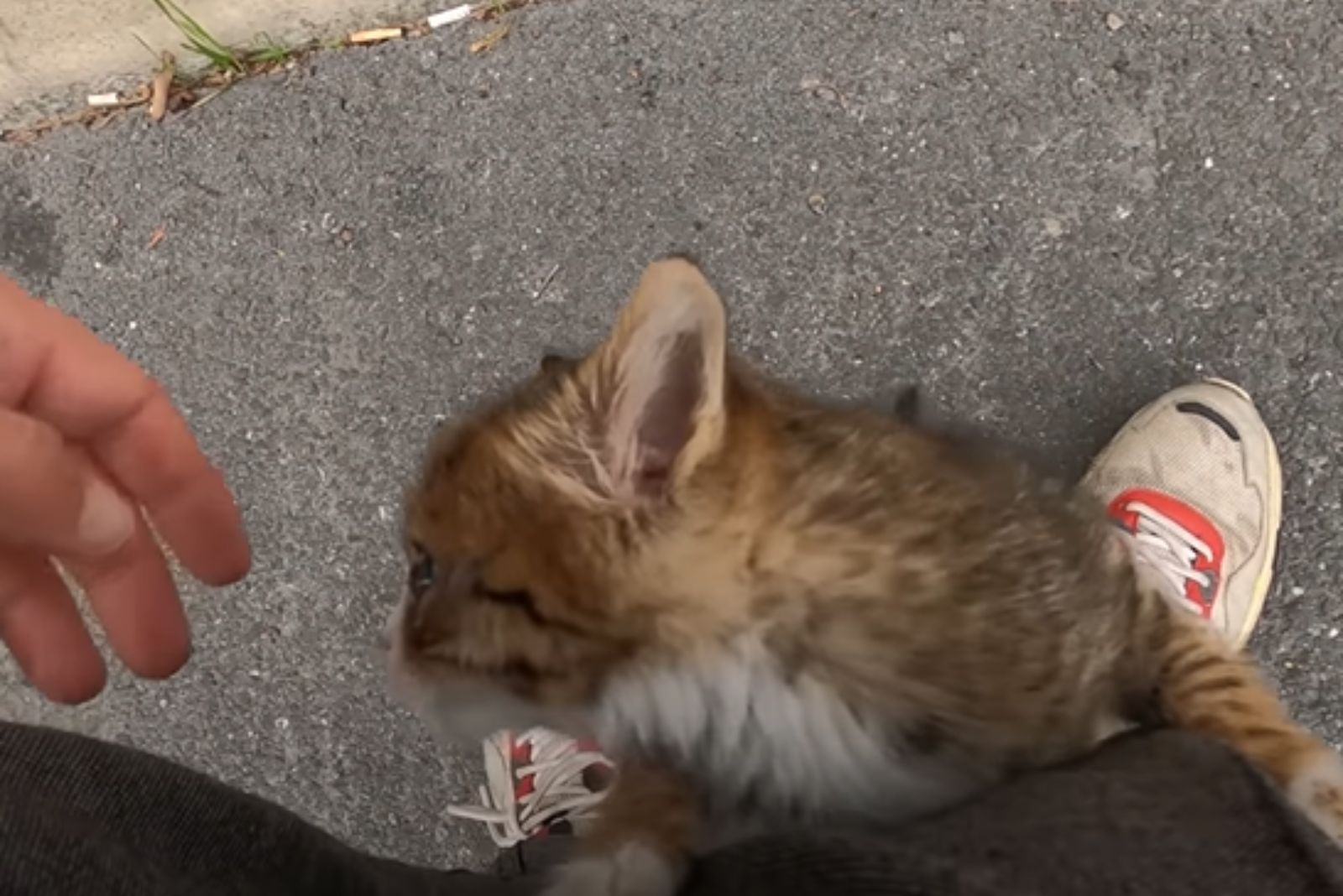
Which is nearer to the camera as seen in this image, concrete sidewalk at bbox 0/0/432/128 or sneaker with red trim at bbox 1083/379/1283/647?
sneaker with red trim at bbox 1083/379/1283/647

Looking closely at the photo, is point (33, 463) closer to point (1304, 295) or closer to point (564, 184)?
point (564, 184)

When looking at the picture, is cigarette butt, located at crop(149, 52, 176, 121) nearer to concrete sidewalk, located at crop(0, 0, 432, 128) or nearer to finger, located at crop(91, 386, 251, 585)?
concrete sidewalk, located at crop(0, 0, 432, 128)

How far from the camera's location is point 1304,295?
2.00 m

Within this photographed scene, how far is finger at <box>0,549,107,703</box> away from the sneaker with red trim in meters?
1.31

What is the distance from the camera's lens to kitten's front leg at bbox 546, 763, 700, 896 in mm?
1207

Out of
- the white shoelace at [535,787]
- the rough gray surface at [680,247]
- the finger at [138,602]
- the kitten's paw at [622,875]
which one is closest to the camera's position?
the kitten's paw at [622,875]

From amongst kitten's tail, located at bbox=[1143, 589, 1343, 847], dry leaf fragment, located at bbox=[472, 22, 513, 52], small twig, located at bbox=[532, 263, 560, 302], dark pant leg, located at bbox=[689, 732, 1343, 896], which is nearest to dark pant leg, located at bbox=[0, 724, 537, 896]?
dark pant leg, located at bbox=[689, 732, 1343, 896]

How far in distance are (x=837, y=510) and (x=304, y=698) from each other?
4.03 feet

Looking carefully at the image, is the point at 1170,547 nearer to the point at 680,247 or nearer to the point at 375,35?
the point at 680,247

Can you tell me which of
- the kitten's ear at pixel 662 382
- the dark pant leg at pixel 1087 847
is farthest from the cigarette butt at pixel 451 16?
the dark pant leg at pixel 1087 847

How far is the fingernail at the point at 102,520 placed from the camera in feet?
4.10

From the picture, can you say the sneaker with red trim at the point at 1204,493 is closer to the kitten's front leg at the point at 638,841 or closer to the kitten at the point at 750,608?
the kitten at the point at 750,608

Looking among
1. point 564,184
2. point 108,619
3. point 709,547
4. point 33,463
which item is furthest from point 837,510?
point 564,184

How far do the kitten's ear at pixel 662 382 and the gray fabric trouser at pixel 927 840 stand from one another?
0.30 meters
